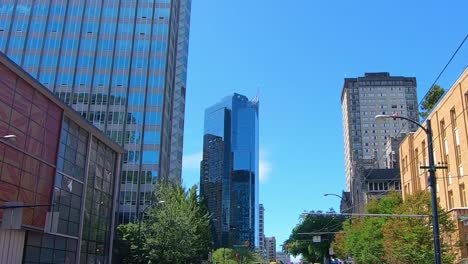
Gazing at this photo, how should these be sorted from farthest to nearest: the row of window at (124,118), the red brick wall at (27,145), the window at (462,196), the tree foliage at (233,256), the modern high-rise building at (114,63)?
the tree foliage at (233,256) < the row of window at (124,118) < the modern high-rise building at (114,63) < the window at (462,196) < the red brick wall at (27,145)

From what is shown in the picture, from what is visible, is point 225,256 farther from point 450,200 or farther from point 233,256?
point 450,200

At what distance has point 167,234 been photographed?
50.0m

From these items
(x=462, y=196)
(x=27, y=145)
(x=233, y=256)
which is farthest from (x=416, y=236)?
(x=233, y=256)

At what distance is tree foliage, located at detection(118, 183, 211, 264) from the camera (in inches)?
1964

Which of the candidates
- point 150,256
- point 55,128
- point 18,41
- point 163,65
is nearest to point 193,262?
point 150,256

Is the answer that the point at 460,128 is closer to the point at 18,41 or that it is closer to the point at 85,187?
the point at 85,187

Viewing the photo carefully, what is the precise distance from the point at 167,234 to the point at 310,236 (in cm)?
5065

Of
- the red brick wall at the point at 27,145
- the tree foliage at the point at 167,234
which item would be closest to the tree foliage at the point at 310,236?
the tree foliage at the point at 167,234

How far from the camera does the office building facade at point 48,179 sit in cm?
3009

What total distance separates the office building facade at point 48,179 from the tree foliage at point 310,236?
52983 millimetres

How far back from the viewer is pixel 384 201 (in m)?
51.2

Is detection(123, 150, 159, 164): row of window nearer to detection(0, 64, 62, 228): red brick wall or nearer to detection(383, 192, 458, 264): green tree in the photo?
detection(0, 64, 62, 228): red brick wall

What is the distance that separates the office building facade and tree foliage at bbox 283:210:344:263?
53.0 metres

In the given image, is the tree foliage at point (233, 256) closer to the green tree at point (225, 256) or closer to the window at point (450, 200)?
the green tree at point (225, 256)
